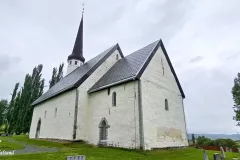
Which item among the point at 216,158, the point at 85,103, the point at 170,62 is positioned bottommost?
the point at 216,158

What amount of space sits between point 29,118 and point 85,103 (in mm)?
23971

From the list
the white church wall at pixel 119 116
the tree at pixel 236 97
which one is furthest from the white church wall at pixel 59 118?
the tree at pixel 236 97

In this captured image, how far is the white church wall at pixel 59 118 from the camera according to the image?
1727 cm

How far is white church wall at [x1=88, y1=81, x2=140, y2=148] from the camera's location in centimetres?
1305

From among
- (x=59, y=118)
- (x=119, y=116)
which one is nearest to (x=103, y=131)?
(x=119, y=116)

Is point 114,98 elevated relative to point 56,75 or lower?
lower

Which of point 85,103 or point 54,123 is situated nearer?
point 85,103

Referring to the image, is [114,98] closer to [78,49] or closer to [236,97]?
[78,49]

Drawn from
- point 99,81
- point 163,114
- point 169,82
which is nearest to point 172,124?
point 163,114

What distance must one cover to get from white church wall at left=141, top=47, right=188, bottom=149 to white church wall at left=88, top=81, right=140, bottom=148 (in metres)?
0.77

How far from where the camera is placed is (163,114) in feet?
49.0

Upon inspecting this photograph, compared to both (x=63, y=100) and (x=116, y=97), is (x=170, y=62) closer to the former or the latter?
(x=116, y=97)

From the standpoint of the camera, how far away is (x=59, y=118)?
1936 centimetres

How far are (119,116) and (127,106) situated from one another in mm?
1119
